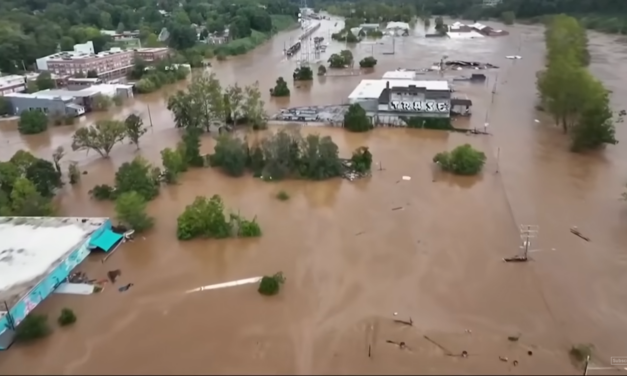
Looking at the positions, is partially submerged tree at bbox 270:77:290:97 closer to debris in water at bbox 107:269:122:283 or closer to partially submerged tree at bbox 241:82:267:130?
partially submerged tree at bbox 241:82:267:130

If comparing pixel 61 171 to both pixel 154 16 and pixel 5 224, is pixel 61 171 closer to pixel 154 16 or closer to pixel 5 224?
pixel 5 224

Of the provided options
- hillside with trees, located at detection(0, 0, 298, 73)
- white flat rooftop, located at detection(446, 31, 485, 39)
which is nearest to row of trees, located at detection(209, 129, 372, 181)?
hillside with trees, located at detection(0, 0, 298, 73)

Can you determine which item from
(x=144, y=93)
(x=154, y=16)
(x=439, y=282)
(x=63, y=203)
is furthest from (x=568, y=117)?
(x=154, y=16)

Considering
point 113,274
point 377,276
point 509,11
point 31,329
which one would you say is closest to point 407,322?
point 377,276

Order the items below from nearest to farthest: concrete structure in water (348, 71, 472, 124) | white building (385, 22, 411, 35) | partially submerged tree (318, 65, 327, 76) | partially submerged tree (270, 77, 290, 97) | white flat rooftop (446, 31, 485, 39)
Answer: concrete structure in water (348, 71, 472, 124) < partially submerged tree (270, 77, 290, 97) < partially submerged tree (318, 65, 327, 76) < white flat rooftop (446, 31, 485, 39) < white building (385, 22, 411, 35)

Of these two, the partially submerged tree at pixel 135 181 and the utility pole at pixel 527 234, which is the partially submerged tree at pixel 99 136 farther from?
the utility pole at pixel 527 234
